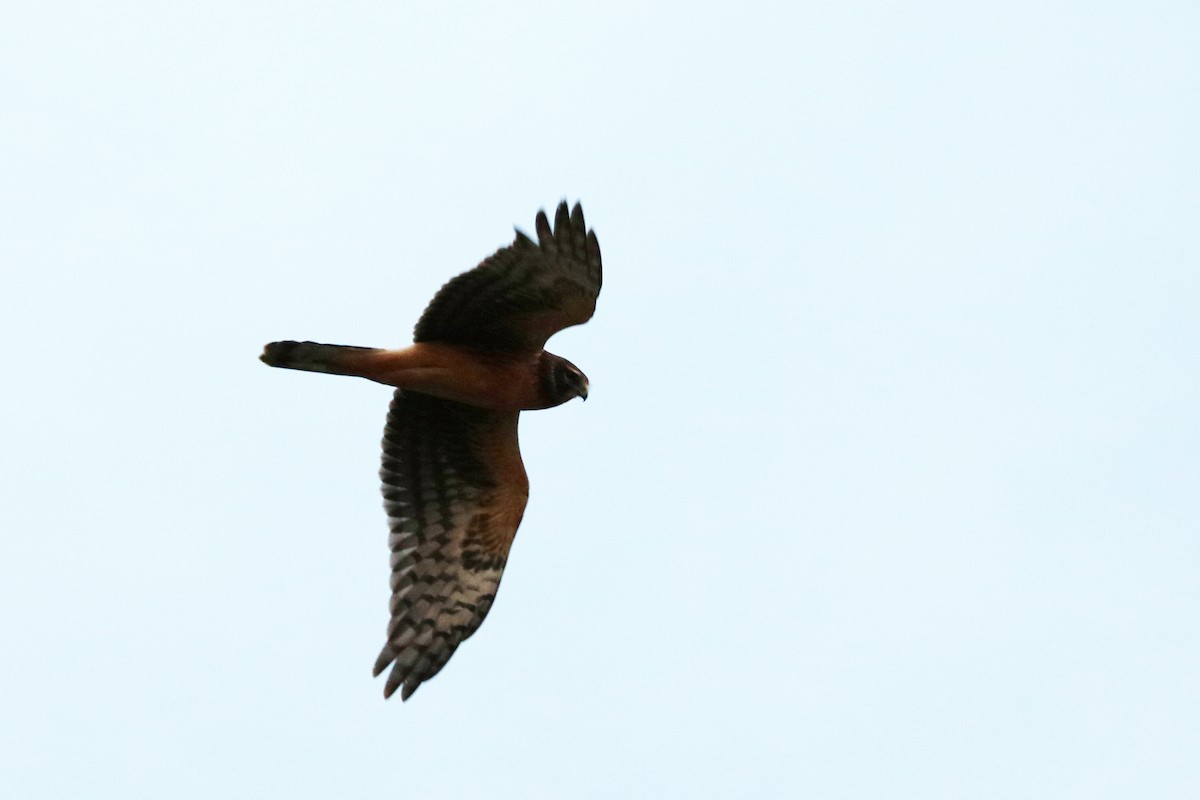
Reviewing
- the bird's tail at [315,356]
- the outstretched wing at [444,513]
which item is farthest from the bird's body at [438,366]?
the outstretched wing at [444,513]

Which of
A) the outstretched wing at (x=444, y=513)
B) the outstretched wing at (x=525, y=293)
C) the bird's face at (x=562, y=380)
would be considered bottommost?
the outstretched wing at (x=444, y=513)

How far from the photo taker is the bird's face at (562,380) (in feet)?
38.5

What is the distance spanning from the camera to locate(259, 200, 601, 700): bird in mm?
11000

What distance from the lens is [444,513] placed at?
12.8m

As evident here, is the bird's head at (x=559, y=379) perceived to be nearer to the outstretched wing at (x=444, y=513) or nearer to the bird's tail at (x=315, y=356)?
the outstretched wing at (x=444, y=513)

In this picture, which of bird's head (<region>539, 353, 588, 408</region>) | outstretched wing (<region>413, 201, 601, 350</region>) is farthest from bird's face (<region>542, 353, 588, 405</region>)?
outstretched wing (<region>413, 201, 601, 350</region>)

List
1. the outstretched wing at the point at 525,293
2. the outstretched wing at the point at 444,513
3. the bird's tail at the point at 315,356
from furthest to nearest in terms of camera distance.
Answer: the outstretched wing at the point at 444,513, the bird's tail at the point at 315,356, the outstretched wing at the point at 525,293

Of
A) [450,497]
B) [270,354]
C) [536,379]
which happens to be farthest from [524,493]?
[270,354]

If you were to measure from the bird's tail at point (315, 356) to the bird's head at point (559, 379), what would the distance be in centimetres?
120

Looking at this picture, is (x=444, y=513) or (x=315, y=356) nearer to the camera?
(x=315, y=356)

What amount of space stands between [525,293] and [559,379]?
0.87 m

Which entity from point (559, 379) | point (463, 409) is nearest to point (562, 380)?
point (559, 379)

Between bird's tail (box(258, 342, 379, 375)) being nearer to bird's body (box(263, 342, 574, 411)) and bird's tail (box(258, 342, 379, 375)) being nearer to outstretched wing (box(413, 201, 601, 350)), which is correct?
bird's body (box(263, 342, 574, 411))

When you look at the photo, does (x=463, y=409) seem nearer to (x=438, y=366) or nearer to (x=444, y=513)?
(x=444, y=513)
